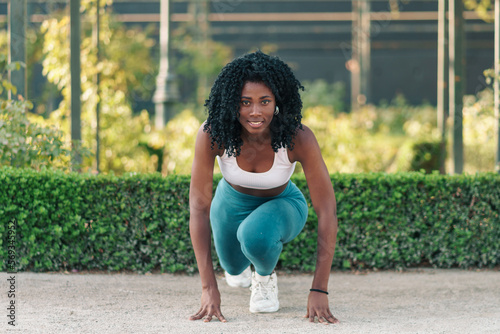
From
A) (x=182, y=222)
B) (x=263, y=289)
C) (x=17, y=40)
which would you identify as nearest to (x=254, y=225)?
(x=263, y=289)

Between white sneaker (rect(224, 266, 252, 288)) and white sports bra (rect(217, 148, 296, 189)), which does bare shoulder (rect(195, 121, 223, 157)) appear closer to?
white sports bra (rect(217, 148, 296, 189))

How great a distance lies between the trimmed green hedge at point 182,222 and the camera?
453 centimetres

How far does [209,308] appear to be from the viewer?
10.9ft

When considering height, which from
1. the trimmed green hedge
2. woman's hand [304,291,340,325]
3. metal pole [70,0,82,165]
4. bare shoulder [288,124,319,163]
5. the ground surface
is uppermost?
metal pole [70,0,82,165]

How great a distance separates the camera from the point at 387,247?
16.3 ft

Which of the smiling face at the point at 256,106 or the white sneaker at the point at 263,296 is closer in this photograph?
the smiling face at the point at 256,106

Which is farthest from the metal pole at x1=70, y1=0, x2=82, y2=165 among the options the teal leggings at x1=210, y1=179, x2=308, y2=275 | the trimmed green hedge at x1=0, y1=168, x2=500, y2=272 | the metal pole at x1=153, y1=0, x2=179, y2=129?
the metal pole at x1=153, y1=0, x2=179, y2=129

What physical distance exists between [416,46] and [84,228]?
80.6 feet

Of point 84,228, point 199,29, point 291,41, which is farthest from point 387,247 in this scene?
point 291,41

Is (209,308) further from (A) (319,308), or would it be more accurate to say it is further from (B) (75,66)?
(B) (75,66)

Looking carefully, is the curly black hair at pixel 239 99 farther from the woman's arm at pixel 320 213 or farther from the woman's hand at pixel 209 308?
the woman's hand at pixel 209 308

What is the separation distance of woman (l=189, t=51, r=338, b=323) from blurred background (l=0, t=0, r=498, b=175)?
2225 mm

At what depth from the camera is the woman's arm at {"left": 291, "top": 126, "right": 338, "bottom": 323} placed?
3.35 metres

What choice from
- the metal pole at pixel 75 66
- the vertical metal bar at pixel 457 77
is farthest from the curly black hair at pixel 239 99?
the vertical metal bar at pixel 457 77
